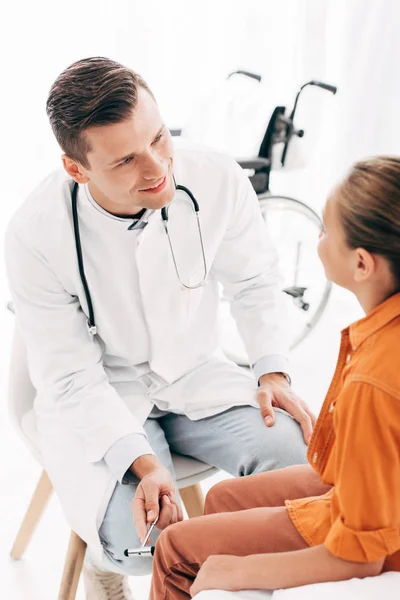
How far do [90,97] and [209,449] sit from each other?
68cm

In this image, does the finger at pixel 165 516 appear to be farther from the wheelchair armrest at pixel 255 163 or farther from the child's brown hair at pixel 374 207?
the wheelchair armrest at pixel 255 163

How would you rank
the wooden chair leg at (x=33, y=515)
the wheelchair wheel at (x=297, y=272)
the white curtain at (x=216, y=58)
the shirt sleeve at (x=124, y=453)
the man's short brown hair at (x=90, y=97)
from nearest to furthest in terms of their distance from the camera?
the man's short brown hair at (x=90, y=97) → the shirt sleeve at (x=124, y=453) → the wooden chair leg at (x=33, y=515) → the wheelchair wheel at (x=297, y=272) → the white curtain at (x=216, y=58)

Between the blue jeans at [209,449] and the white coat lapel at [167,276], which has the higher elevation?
the white coat lapel at [167,276]

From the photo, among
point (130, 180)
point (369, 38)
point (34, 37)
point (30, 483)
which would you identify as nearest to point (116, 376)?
point (130, 180)

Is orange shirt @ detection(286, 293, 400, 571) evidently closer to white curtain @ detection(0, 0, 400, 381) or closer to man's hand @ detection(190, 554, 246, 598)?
man's hand @ detection(190, 554, 246, 598)

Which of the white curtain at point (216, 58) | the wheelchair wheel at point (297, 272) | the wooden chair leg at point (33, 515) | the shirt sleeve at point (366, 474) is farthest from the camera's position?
the white curtain at point (216, 58)

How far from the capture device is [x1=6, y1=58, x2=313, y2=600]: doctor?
3.95 ft

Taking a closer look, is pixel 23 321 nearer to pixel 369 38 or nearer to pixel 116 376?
pixel 116 376

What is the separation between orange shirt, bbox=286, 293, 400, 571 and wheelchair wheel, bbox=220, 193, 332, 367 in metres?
1.45

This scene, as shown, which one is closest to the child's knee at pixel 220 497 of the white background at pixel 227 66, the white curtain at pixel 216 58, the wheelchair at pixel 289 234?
the wheelchair at pixel 289 234

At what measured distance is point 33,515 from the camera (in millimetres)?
1665

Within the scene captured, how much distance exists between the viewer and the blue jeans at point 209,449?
1239 millimetres

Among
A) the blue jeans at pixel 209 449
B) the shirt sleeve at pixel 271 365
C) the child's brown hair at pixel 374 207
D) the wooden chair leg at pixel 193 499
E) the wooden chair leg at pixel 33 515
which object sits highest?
the child's brown hair at pixel 374 207

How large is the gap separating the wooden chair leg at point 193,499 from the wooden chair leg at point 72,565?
23cm
